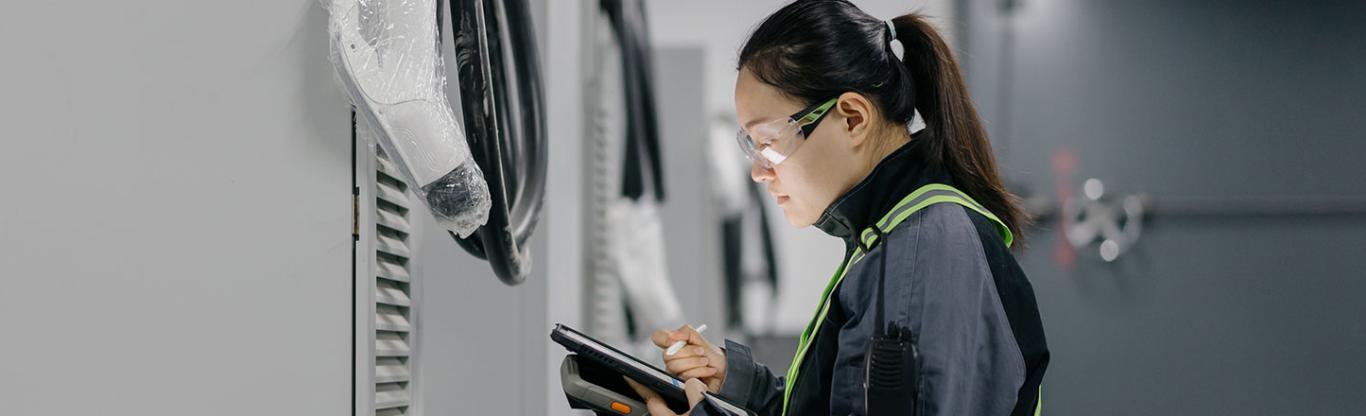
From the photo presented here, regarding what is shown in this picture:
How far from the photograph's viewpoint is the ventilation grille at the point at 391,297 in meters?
0.82

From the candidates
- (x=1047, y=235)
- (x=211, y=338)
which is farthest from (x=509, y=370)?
(x=1047, y=235)

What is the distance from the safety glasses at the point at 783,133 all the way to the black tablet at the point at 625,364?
209 mm

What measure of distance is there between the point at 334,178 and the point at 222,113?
0.52 feet

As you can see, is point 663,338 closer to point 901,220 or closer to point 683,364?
point 683,364

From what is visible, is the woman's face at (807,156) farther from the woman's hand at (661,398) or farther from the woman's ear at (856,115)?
the woman's hand at (661,398)

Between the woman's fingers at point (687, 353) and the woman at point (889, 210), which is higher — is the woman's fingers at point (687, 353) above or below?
below

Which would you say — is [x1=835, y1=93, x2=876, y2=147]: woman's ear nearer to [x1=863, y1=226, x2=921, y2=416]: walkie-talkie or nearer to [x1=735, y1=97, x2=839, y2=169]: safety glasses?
[x1=735, y1=97, x2=839, y2=169]: safety glasses

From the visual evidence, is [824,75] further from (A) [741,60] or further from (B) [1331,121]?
(B) [1331,121]

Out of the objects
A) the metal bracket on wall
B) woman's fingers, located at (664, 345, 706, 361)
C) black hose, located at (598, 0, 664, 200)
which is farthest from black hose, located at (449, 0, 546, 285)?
the metal bracket on wall

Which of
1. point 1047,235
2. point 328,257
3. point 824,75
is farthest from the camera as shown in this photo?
point 1047,235

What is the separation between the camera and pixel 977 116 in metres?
0.98

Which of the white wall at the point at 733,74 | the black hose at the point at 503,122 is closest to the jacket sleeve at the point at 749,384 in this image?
the black hose at the point at 503,122

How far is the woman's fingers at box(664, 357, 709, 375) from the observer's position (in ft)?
3.40

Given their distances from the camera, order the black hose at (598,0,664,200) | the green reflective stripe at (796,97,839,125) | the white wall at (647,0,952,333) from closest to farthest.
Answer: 1. the green reflective stripe at (796,97,839,125)
2. the black hose at (598,0,664,200)
3. the white wall at (647,0,952,333)
